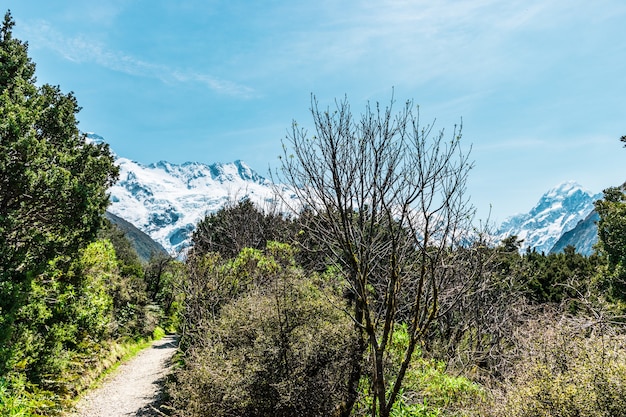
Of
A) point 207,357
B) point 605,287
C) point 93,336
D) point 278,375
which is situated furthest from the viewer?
point 605,287

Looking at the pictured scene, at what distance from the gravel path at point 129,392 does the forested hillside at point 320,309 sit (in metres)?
0.71

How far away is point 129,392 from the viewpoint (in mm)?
13375

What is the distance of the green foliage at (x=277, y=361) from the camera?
22.9ft

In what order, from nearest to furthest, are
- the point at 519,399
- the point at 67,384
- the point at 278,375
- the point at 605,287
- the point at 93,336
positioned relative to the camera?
the point at 519,399 → the point at 278,375 → the point at 67,384 → the point at 93,336 → the point at 605,287

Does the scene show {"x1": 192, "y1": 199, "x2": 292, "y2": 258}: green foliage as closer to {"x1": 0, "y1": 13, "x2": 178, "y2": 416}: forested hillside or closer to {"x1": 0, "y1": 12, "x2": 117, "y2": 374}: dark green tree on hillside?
{"x1": 0, "y1": 13, "x2": 178, "y2": 416}: forested hillside

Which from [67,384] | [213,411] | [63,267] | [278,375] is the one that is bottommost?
[67,384]

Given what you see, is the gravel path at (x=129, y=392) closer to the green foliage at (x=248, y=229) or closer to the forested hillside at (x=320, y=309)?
the forested hillside at (x=320, y=309)

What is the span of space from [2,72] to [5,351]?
6.59m

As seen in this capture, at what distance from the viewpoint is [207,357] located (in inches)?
313

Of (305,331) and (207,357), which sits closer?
(305,331)

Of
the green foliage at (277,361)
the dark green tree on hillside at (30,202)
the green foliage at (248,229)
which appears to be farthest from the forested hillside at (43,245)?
the green foliage at (248,229)

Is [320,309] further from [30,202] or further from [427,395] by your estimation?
[30,202]

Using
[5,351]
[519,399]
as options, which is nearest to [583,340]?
[519,399]

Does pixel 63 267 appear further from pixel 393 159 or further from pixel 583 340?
pixel 583 340
